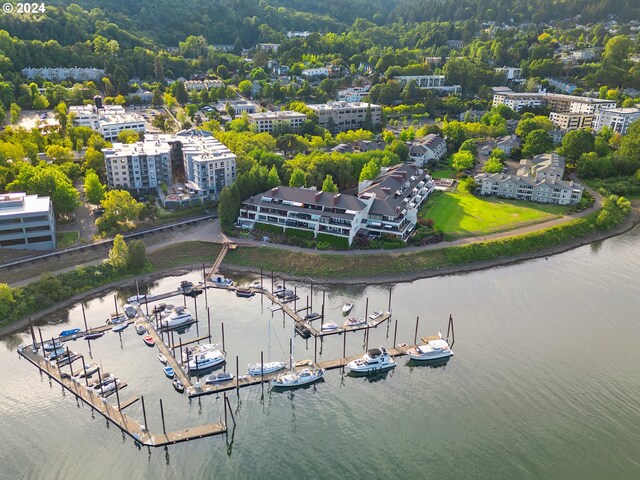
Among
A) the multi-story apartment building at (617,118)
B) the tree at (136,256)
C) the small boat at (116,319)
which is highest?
the multi-story apartment building at (617,118)

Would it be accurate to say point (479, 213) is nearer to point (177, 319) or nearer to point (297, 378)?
point (297, 378)

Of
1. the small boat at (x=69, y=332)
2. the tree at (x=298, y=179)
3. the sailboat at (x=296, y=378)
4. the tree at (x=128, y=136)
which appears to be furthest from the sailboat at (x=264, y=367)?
the tree at (x=128, y=136)

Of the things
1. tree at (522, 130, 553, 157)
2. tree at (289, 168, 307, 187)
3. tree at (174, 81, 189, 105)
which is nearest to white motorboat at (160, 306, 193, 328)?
tree at (289, 168, 307, 187)

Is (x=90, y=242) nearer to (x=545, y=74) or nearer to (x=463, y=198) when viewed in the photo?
(x=463, y=198)

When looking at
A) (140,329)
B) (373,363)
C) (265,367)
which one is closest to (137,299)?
(140,329)

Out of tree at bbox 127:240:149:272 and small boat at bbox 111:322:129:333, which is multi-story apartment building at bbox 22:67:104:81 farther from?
small boat at bbox 111:322:129:333

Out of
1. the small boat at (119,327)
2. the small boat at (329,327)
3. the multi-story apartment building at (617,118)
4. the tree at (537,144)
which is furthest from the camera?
the multi-story apartment building at (617,118)

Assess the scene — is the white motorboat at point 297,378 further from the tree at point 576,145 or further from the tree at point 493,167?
the tree at point 576,145
